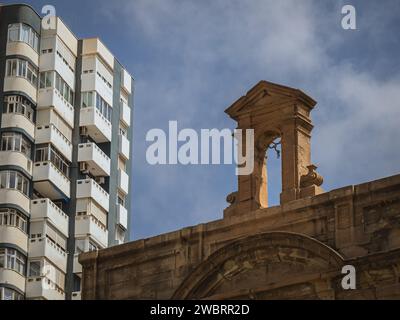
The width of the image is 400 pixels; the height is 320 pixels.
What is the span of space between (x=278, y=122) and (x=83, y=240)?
27.7 metres

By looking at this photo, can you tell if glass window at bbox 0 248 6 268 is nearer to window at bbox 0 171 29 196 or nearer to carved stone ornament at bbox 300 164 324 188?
window at bbox 0 171 29 196

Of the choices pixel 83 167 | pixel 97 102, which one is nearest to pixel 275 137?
pixel 83 167

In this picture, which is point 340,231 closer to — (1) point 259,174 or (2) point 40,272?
(1) point 259,174

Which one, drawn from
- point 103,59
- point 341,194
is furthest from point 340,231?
point 103,59

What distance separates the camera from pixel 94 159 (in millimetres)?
66812

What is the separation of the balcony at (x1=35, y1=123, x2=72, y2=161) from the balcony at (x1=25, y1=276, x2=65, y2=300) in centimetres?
586

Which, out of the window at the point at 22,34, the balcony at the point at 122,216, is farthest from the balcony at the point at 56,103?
the balcony at the point at 122,216

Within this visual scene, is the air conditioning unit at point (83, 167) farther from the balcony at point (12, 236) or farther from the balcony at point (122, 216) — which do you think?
the balcony at point (12, 236)

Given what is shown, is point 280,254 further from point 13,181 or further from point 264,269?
point 13,181

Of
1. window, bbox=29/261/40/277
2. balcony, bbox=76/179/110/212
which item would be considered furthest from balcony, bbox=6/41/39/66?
window, bbox=29/261/40/277

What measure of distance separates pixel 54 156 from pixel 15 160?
2046 millimetres

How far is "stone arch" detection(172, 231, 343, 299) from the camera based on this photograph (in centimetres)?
3606

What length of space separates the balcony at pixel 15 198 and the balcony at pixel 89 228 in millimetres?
2745

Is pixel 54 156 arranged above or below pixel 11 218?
above
